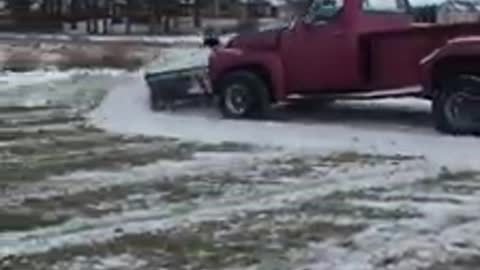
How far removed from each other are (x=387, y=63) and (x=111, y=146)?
3987 millimetres

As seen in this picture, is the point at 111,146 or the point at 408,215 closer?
the point at 408,215

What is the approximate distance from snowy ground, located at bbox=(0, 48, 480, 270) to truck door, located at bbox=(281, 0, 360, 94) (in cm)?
57

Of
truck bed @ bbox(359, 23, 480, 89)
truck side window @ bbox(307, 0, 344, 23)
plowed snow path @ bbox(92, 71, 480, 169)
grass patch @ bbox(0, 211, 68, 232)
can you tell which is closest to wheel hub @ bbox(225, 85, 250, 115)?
plowed snow path @ bbox(92, 71, 480, 169)

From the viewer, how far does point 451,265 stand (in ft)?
28.0

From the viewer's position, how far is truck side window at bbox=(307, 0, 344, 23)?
699 inches

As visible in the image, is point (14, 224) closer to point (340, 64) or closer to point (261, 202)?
point (261, 202)

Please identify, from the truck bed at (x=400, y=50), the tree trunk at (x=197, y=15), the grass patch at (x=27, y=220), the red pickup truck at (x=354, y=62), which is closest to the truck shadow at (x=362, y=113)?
the red pickup truck at (x=354, y=62)

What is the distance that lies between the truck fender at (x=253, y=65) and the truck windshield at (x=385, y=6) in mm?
1474

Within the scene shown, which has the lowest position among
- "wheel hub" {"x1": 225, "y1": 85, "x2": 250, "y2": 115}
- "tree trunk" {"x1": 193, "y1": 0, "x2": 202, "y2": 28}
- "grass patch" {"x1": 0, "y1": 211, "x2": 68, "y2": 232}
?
"tree trunk" {"x1": 193, "y1": 0, "x2": 202, "y2": 28}

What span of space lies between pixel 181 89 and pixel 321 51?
2.97 metres

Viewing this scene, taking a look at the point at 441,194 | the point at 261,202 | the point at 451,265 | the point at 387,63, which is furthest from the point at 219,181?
the point at 387,63

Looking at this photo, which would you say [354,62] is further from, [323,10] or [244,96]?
[244,96]

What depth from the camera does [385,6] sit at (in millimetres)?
18016

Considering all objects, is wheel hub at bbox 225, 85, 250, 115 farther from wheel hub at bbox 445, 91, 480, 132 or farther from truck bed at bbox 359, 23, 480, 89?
wheel hub at bbox 445, 91, 480, 132
